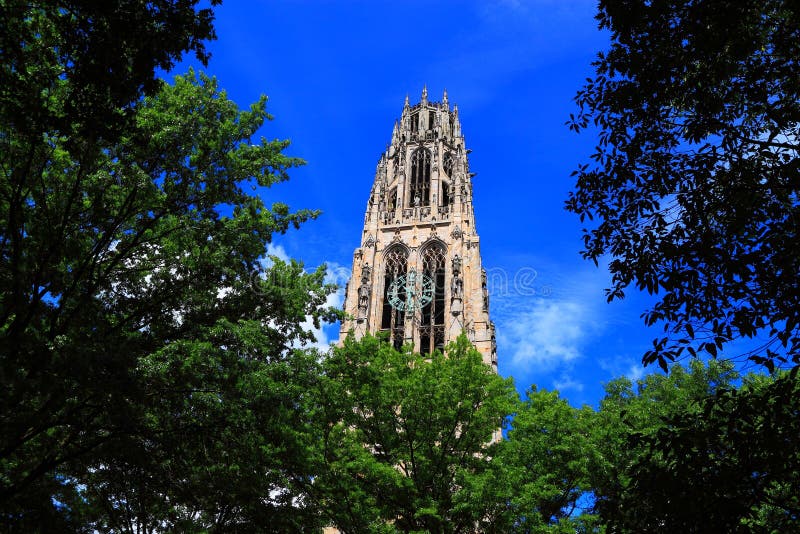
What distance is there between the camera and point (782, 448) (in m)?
5.55

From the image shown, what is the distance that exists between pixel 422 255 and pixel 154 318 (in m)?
27.5

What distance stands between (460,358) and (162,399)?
9.21 metres

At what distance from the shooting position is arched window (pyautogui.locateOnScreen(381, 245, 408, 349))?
34.3 metres

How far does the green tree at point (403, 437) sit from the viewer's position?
1266 cm

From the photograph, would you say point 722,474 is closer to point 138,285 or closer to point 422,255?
point 138,285

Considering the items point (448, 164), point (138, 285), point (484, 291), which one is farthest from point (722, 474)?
point (448, 164)

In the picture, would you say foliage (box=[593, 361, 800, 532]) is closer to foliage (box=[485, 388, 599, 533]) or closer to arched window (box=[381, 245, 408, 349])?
foliage (box=[485, 388, 599, 533])

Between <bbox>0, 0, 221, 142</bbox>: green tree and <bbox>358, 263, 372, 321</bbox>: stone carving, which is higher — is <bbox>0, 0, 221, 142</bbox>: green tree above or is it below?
below

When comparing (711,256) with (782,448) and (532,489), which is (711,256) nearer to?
(782,448)

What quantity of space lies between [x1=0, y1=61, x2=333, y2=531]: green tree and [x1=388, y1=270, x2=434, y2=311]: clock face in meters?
21.7

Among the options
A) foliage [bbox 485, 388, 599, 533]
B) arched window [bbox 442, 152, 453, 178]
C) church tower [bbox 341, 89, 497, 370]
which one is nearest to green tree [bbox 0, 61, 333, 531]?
foliage [bbox 485, 388, 599, 533]

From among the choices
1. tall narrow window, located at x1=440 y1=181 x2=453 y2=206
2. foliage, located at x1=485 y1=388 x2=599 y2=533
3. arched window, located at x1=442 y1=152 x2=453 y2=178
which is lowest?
foliage, located at x1=485 y1=388 x2=599 y2=533

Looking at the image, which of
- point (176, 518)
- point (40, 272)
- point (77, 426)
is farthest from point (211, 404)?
point (176, 518)

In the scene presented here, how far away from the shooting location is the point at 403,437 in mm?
14609
